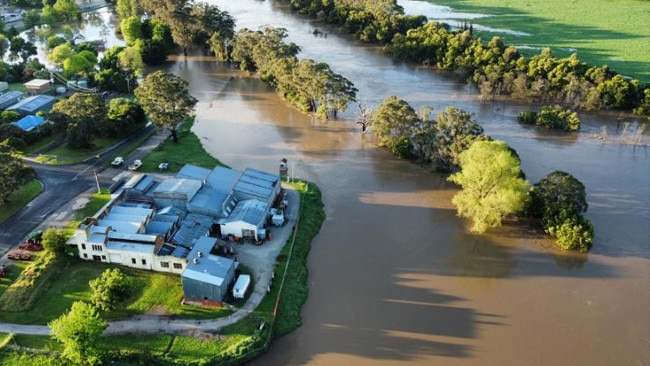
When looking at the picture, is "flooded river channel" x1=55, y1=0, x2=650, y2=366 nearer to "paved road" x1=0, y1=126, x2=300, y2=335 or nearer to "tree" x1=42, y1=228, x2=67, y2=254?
"paved road" x1=0, y1=126, x2=300, y2=335

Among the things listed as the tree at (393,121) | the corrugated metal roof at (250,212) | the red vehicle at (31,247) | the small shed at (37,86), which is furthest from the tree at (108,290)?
the small shed at (37,86)

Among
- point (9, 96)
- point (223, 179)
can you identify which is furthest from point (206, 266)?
point (9, 96)

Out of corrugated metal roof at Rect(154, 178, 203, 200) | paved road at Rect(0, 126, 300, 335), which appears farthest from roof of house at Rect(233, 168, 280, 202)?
corrugated metal roof at Rect(154, 178, 203, 200)

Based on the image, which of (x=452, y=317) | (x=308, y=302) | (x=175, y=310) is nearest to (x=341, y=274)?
(x=308, y=302)

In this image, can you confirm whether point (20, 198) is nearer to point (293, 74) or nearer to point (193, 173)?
point (193, 173)

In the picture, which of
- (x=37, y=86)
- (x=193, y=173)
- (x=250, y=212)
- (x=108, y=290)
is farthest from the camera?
(x=37, y=86)

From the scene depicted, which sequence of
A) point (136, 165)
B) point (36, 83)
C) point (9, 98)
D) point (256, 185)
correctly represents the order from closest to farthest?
point (256, 185) < point (136, 165) < point (9, 98) < point (36, 83)

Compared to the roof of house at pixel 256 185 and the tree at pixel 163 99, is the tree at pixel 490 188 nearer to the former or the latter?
the roof of house at pixel 256 185
